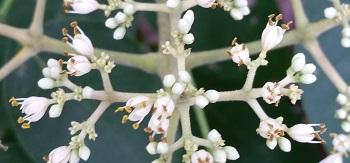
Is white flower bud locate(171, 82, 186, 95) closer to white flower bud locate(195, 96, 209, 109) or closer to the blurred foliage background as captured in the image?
white flower bud locate(195, 96, 209, 109)

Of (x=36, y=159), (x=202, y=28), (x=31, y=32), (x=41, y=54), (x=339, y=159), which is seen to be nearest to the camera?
(x=339, y=159)

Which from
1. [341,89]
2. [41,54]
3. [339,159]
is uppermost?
[41,54]

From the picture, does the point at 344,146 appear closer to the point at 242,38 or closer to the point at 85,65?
the point at 85,65

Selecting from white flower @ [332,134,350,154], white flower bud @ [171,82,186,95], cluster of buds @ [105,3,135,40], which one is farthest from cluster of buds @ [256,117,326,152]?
cluster of buds @ [105,3,135,40]

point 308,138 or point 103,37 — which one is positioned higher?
point 103,37

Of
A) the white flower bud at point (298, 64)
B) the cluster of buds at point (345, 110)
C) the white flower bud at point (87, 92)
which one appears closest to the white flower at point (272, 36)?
the white flower bud at point (298, 64)

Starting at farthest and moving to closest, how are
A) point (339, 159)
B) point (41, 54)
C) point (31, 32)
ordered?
point (41, 54)
point (31, 32)
point (339, 159)

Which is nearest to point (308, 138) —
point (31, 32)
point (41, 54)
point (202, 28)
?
point (31, 32)

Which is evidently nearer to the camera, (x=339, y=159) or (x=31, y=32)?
(x=339, y=159)
